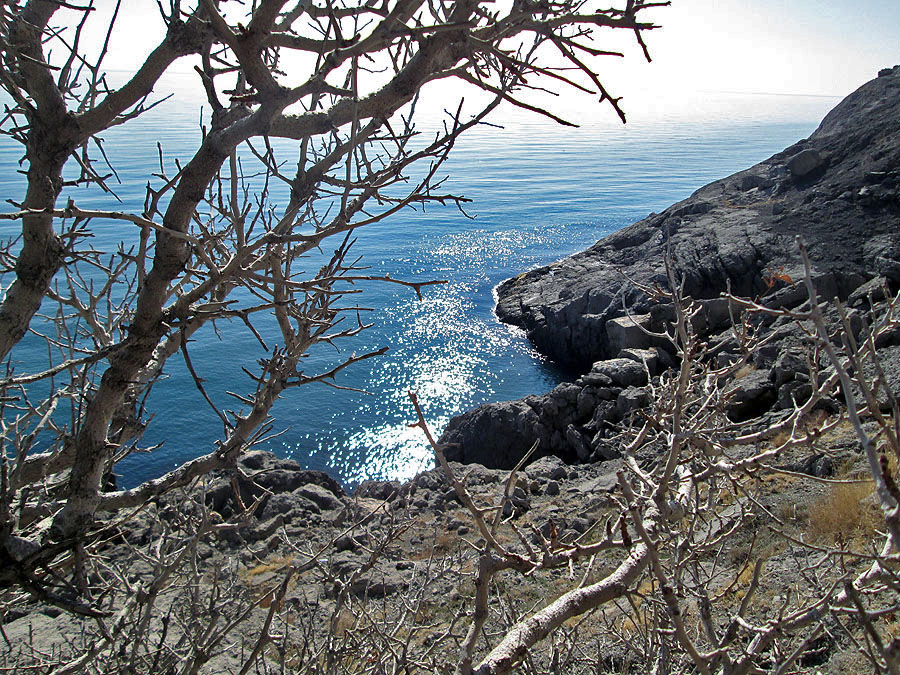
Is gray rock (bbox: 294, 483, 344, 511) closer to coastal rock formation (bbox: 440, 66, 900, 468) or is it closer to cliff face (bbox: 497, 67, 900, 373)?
coastal rock formation (bbox: 440, 66, 900, 468)

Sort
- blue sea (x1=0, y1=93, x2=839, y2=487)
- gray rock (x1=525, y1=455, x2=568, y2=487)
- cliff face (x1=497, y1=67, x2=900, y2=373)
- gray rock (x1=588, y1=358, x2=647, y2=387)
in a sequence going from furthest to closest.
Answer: cliff face (x1=497, y1=67, x2=900, y2=373)
blue sea (x1=0, y1=93, x2=839, y2=487)
gray rock (x1=588, y1=358, x2=647, y2=387)
gray rock (x1=525, y1=455, x2=568, y2=487)

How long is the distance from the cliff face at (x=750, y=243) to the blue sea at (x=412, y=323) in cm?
218

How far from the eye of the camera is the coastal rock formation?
18.5 m

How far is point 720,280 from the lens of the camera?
84.1ft

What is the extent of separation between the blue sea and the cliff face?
2.18 m

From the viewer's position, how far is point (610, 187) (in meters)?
69.6

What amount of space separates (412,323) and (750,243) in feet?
51.8

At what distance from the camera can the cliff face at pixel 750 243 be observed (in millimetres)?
23875

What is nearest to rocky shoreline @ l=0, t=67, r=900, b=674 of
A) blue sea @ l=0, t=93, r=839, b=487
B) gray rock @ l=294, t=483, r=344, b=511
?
gray rock @ l=294, t=483, r=344, b=511

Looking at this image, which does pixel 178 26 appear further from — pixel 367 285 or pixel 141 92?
pixel 367 285

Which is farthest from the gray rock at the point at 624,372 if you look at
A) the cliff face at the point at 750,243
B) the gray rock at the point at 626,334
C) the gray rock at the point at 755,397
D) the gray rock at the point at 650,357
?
the gray rock at the point at 755,397

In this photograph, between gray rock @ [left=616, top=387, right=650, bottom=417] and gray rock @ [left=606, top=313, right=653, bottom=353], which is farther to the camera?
gray rock @ [left=606, top=313, right=653, bottom=353]

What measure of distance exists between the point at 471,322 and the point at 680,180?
170ft

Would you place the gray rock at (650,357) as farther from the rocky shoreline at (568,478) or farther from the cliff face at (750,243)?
the cliff face at (750,243)
